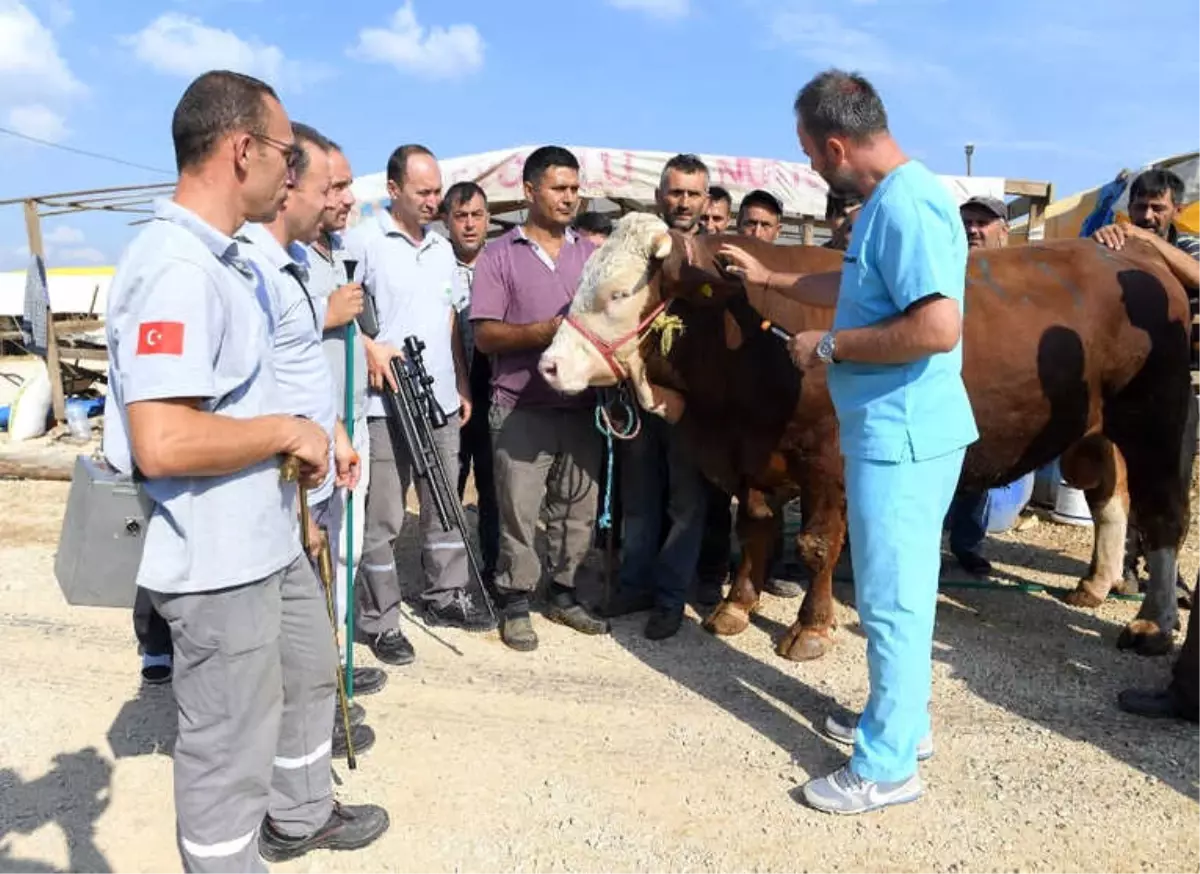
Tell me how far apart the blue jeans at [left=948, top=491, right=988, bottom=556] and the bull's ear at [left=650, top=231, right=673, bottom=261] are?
9.66ft

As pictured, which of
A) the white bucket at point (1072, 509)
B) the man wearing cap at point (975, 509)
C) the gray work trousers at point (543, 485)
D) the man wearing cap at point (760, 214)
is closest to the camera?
the gray work trousers at point (543, 485)

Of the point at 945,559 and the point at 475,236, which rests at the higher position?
the point at 475,236

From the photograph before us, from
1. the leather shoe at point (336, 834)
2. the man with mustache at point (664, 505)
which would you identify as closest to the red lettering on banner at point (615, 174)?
the man with mustache at point (664, 505)

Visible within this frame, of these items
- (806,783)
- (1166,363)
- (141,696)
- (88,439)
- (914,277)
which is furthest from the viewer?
(88,439)

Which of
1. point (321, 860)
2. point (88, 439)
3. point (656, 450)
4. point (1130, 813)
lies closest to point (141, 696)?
point (321, 860)

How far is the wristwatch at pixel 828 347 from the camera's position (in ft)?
9.37

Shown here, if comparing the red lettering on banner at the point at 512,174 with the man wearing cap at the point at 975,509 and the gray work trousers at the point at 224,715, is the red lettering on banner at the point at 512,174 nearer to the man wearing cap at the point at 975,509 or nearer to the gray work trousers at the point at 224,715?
the man wearing cap at the point at 975,509

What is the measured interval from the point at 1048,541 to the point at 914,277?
15.5 feet

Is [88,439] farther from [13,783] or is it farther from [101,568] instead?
[13,783]

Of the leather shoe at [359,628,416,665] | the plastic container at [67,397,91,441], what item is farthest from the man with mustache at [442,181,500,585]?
the plastic container at [67,397,91,441]

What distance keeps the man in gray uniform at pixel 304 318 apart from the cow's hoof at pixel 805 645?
2037 mm

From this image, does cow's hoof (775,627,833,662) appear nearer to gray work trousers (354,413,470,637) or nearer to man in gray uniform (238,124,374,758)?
gray work trousers (354,413,470,637)

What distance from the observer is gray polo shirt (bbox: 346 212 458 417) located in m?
4.33

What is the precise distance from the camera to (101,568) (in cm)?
418
